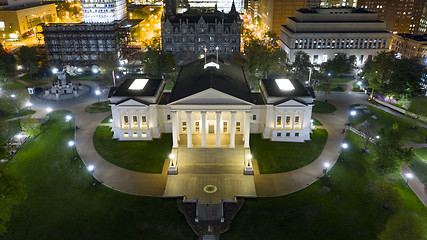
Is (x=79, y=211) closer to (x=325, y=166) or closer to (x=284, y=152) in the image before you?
A: (x=284, y=152)

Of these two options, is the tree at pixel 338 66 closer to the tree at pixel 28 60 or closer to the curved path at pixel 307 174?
the curved path at pixel 307 174

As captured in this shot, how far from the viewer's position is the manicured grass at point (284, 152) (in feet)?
214

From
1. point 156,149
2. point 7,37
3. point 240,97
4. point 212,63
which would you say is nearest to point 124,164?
point 156,149

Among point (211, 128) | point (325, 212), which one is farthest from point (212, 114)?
point (325, 212)

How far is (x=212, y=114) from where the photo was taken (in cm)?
7644

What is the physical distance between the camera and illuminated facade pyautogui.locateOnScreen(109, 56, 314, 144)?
6988cm

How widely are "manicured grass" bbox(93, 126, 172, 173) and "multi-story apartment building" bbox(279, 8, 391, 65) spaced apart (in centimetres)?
8737

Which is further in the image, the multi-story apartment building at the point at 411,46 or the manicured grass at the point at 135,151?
the multi-story apartment building at the point at 411,46

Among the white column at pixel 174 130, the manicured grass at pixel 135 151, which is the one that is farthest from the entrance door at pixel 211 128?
the white column at pixel 174 130

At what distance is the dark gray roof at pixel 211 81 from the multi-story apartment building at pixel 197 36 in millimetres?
49501

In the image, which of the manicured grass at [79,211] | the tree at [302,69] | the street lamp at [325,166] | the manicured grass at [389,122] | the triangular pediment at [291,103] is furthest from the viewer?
the tree at [302,69]

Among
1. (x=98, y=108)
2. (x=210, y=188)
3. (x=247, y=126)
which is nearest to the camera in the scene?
(x=210, y=188)

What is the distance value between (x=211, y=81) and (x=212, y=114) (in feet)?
33.5

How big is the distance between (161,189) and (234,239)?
55.8 ft
